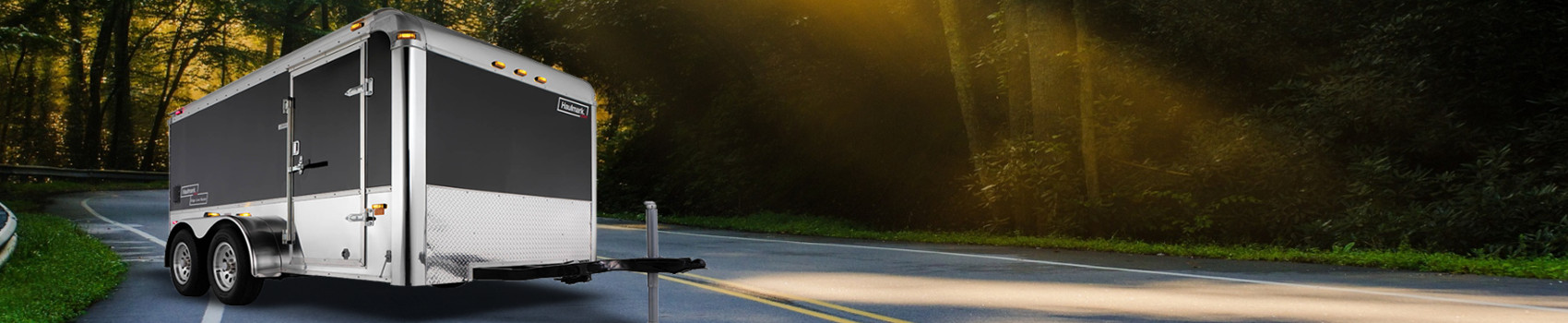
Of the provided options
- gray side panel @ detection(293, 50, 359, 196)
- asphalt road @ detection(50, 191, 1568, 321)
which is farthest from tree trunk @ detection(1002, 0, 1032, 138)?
gray side panel @ detection(293, 50, 359, 196)

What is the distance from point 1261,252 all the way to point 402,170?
10.7m

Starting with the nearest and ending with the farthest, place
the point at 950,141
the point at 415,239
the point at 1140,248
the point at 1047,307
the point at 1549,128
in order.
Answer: the point at 415,239, the point at 1047,307, the point at 1549,128, the point at 1140,248, the point at 950,141

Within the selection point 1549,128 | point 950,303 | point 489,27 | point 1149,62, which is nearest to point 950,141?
point 1149,62

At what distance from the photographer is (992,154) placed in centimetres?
1836

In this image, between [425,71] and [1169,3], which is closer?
[425,71]

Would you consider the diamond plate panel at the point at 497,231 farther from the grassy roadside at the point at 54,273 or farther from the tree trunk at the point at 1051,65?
the tree trunk at the point at 1051,65

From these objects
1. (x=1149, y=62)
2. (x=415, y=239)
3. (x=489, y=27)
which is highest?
(x=489, y=27)

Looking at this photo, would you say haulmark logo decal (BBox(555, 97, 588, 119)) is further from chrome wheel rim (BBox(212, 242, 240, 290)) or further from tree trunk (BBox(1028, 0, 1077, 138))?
tree trunk (BBox(1028, 0, 1077, 138))

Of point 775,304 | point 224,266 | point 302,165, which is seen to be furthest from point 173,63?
point 775,304

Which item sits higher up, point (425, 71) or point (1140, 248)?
point (425, 71)

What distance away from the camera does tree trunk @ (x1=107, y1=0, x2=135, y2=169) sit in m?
43.8

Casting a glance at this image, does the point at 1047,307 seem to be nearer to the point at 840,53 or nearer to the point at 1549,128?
the point at 1549,128

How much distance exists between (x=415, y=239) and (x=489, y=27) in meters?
25.8

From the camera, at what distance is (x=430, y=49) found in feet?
23.5
